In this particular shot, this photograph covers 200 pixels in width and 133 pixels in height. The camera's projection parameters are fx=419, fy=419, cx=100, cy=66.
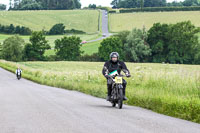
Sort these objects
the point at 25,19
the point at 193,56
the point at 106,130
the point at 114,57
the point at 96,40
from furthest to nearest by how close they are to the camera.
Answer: the point at 25,19 → the point at 96,40 → the point at 193,56 → the point at 114,57 → the point at 106,130

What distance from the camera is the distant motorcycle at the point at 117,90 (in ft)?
40.8

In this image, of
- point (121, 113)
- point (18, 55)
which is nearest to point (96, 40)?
point (18, 55)

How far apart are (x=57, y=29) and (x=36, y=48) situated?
3252 cm

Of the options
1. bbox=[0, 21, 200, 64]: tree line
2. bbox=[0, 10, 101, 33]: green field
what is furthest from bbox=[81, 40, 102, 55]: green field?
bbox=[0, 10, 101, 33]: green field

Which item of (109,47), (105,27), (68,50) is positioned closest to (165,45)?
(109,47)

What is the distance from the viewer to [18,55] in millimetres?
106688

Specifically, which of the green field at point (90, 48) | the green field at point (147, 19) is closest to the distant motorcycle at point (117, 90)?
the green field at point (90, 48)

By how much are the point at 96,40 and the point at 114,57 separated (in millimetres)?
111358

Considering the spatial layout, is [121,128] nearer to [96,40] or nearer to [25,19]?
[96,40]

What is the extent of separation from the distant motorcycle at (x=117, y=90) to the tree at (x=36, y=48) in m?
95.4

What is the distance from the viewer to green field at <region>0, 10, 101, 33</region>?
145 metres

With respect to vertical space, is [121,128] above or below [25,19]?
below

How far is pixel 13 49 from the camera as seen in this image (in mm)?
105938

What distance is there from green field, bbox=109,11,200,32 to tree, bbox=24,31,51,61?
29.1 meters
